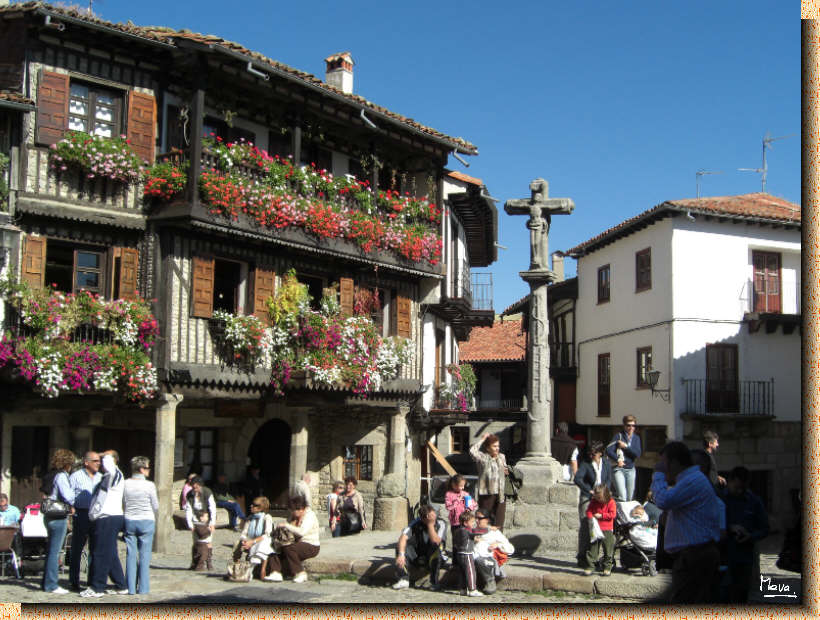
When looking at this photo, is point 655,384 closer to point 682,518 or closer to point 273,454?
point 273,454

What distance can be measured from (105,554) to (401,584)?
10.6ft

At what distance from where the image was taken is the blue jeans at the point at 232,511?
60.4 feet

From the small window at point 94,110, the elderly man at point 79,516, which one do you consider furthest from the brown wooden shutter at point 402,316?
the elderly man at point 79,516

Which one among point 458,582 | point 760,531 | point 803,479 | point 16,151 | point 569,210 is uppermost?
point 16,151

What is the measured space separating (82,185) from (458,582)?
371 inches

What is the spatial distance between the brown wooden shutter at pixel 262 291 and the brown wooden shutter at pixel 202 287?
3.56 feet

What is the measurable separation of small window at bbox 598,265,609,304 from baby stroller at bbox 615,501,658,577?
53.9 ft

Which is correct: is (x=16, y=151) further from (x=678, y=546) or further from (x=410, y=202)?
(x=678, y=546)

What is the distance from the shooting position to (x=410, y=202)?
66.4ft

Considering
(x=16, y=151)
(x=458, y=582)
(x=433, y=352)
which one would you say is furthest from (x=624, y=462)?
(x=433, y=352)

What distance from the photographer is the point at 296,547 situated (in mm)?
11180

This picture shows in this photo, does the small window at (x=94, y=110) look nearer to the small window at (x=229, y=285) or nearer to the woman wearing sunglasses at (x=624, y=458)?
the small window at (x=229, y=285)

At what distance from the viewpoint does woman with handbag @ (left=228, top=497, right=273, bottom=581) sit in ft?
37.1

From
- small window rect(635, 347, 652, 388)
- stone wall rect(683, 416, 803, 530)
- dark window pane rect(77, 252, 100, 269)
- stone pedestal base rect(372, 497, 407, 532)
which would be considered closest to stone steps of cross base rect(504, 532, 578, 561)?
stone pedestal base rect(372, 497, 407, 532)
